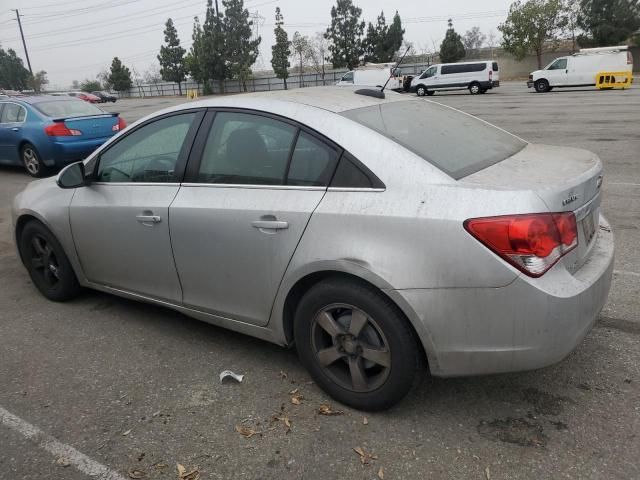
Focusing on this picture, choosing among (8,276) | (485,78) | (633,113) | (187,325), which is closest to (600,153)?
(633,113)

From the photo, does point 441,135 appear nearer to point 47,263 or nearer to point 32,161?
point 47,263

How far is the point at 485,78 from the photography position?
105ft

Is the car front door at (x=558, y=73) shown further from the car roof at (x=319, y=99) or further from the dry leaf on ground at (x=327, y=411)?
the dry leaf on ground at (x=327, y=411)

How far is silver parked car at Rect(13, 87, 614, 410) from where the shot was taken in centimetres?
231

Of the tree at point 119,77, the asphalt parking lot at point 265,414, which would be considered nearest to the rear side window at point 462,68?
the asphalt parking lot at point 265,414

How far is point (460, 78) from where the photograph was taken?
32750 millimetres

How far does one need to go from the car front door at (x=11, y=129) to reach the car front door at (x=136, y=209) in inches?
315

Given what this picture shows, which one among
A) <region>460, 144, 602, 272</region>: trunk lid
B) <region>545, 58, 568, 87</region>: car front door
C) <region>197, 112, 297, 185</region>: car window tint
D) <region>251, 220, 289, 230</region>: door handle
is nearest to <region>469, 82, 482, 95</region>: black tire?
<region>545, 58, 568, 87</region>: car front door

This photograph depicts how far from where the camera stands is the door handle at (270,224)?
279 cm

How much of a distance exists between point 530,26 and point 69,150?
55762 millimetres

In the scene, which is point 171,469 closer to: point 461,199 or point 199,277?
point 199,277

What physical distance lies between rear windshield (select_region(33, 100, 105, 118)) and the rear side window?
85.9 ft

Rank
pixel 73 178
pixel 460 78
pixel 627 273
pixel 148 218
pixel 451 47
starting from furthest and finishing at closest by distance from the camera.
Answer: pixel 451 47 → pixel 460 78 → pixel 627 273 → pixel 73 178 → pixel 148 218

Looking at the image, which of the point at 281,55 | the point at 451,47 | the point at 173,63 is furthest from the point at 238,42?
the point at 451,47
